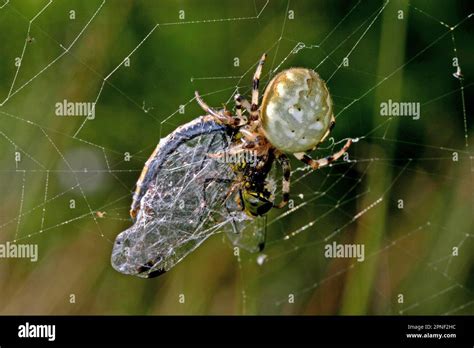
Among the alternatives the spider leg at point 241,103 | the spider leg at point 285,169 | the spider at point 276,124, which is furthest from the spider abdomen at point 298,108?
the spider leg at point 285,169

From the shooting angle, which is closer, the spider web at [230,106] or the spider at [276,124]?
the spider at [276,124]

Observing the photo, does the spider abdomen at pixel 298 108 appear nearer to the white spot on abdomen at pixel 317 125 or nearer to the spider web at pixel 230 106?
the white spot on abdomen at pixel 317 125

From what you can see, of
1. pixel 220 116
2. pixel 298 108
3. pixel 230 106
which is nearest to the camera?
pixel 298 108

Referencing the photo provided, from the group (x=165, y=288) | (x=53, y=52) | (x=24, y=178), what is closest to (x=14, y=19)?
(x=53, y=52)

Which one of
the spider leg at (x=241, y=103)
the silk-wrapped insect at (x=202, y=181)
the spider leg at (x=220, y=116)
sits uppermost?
the spider leg at (x=241, y=103)

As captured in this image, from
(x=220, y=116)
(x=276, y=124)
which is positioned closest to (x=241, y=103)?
(x=220, y=116)

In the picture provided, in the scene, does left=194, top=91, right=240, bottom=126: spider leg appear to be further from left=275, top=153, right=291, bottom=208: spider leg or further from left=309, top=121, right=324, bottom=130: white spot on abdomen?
left=309, top=121, right=324, bottom=130: white spot on abdomen

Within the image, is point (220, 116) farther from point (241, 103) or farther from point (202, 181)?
point (202, 181)
